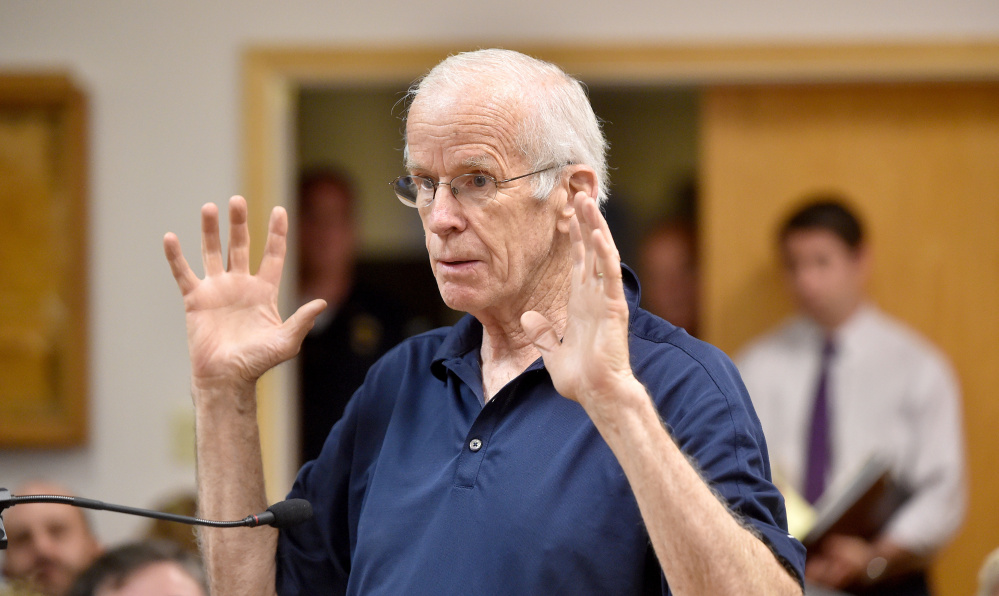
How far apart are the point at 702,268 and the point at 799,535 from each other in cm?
112

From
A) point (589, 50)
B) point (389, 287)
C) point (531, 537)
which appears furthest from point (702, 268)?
point (531, 537)

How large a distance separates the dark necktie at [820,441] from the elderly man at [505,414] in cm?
169

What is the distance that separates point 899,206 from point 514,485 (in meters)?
2.42

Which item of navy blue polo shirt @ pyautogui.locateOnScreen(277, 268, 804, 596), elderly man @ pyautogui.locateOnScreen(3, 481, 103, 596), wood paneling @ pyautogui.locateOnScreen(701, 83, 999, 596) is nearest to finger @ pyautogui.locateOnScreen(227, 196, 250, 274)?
navy blue polo shirt @ pyautogui.locateOnScreen(277, 268, 804, 596)

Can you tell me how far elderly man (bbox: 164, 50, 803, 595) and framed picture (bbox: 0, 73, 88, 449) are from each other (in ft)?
6.25

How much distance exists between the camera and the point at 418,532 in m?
1.19

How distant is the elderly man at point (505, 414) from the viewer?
1.03 metres

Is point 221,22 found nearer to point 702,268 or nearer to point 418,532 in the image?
point 702,268

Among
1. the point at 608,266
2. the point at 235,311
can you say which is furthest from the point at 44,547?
the point at 608,266

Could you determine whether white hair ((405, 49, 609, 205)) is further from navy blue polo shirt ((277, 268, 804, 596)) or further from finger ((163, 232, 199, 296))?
finger ((163, 232, 199, 296))

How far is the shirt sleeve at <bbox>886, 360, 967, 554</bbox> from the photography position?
268 centimetres

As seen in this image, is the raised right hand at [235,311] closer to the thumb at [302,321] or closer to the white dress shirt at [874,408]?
the thumb at [302,321]

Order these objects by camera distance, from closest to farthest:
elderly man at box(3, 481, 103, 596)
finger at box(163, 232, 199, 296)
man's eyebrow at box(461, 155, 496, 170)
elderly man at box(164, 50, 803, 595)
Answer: elderly man at box(164, 50, 803, 595)
man's eyebrow at box(461, 155, 496, 170)
finger at box(163, 232, 199, 296)
elderly man at box(3, 481, 103, 596)

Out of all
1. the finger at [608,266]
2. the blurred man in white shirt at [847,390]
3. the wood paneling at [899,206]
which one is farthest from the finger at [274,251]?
the wood paneling at [899,206]
